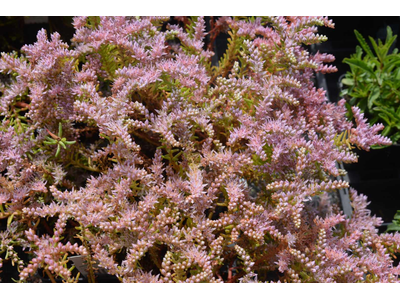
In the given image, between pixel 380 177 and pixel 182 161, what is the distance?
122 centimetres

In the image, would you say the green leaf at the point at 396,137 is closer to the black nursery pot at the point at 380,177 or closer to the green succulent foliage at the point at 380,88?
the green succulent foliage at the point at 380,88

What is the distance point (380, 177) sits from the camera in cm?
177

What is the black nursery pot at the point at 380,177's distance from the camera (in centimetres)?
169

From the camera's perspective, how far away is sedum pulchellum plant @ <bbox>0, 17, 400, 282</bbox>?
94 cm

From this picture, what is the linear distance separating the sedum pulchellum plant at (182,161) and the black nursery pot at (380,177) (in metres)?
0.64

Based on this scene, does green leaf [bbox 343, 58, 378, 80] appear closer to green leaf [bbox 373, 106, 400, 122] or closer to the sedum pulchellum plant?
green leaf [bbox 373, 106, 400, 122]

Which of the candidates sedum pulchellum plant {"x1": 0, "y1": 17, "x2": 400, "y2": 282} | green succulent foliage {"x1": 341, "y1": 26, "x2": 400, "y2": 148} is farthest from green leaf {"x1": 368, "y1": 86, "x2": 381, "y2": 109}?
sedum pulchellum plant {"x1": 0, "y1": 17, "x2": 400, "y2": 282}

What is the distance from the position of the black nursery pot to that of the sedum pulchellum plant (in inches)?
25.2

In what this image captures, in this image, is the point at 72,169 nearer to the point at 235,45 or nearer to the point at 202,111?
the point at 202,111

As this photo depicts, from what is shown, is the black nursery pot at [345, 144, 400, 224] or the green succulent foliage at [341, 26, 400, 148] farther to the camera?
the black nursery pot at [345, 144, 400, 224]

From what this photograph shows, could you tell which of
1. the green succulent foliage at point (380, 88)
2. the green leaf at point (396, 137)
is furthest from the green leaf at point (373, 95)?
the green leaf at point (396, 137)

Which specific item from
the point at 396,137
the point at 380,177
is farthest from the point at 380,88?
the point at 380,177

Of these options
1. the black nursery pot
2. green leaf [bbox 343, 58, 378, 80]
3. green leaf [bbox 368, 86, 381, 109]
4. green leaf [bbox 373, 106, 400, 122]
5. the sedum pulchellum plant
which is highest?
green leaf [bbox 343, 58, 378, 80]
